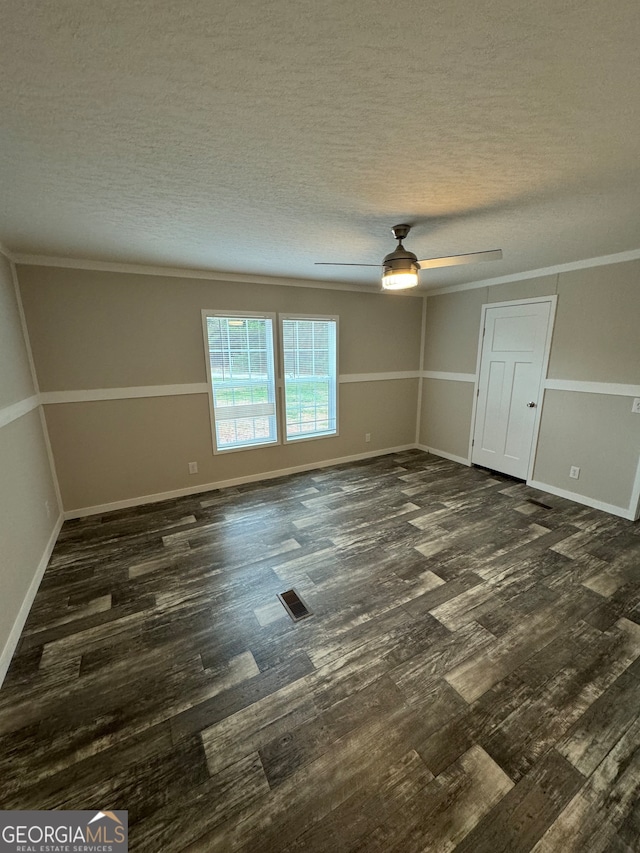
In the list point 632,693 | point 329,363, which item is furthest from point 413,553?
point 329,363

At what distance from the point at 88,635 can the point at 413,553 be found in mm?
2213

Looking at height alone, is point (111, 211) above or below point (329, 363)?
above

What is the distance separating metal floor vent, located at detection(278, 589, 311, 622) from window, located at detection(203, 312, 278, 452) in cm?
207

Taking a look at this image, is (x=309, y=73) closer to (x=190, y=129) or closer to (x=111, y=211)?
(x=190, y=129)

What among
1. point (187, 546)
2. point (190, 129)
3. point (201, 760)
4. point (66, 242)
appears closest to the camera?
point (190, 129)

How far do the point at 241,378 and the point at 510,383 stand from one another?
126 inches

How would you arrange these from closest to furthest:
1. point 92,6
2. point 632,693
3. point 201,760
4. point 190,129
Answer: point 92,6, point 190,129, point 201,760, point 632,693

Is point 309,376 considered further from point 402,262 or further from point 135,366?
point 402,262

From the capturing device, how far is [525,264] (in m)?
3.36

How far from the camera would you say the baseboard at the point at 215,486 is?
3.29 m

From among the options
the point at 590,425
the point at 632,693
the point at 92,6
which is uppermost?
the point at 92,6

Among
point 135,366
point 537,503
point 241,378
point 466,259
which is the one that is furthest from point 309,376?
point 537,503

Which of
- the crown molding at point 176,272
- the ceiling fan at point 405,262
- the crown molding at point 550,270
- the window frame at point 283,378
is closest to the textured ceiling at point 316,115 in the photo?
the ceiling fan at point 405,262

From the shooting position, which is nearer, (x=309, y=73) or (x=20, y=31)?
(x=20, y=31)
